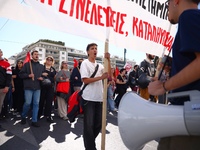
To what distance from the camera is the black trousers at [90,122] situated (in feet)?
9.78

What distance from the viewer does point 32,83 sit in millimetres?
5016

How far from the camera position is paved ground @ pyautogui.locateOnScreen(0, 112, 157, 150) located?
372cm

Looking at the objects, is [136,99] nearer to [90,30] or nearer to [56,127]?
[90,30]

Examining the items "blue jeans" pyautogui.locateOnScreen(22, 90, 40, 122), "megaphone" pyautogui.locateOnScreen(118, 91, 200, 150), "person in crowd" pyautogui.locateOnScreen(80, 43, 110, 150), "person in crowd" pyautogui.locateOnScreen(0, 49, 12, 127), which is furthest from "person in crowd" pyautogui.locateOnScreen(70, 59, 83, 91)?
"megaphone" pyautogui.locateOnScreen(118, 91, 200, 150)

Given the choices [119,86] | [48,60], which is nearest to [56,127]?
[48,60]

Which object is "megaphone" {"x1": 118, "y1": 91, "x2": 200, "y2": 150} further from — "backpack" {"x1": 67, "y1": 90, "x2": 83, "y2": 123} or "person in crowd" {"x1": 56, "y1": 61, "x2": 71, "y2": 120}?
"person in crowd" {"x1": 56, "y1": 61, "x2": 71, "y2": 120}

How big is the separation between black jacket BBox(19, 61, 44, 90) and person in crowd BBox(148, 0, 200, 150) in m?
4.27

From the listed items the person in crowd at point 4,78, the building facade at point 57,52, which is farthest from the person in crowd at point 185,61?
the building facade at point 57,52

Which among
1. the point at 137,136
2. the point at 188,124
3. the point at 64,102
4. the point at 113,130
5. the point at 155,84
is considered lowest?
the point at 113,130

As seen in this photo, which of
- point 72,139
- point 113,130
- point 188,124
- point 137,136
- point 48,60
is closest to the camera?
point 188,124

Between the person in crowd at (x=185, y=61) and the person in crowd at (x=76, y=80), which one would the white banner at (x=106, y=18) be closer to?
the person in crowd at (x=185, y=61)

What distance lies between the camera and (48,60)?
5.77 m

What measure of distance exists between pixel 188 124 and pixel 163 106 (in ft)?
0.48

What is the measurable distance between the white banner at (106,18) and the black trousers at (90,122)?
99 centimetres
